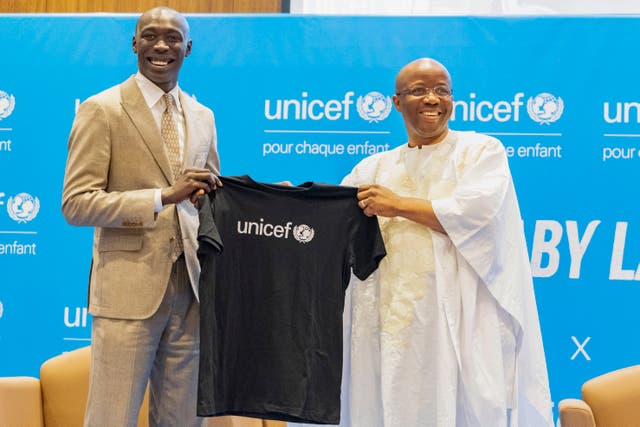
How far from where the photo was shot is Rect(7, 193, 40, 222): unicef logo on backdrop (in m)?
4.75

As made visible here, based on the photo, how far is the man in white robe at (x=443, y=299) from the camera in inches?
119

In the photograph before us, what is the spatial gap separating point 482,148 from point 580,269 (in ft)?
4.82

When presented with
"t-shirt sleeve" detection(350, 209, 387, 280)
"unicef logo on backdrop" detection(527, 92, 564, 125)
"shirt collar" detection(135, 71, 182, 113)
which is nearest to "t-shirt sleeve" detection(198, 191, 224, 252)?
"shirt collar" detection(135, 71, 182, 113)

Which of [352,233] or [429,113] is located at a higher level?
[429,113]

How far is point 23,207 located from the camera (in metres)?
4.76

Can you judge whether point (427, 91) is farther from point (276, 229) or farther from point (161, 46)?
point (161, 46)

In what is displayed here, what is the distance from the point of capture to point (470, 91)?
442 cm

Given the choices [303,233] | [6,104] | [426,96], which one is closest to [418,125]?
[426,96]

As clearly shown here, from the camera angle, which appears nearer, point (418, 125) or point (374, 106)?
point (418, 125)

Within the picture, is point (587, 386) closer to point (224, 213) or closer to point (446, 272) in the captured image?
point (446, 272)

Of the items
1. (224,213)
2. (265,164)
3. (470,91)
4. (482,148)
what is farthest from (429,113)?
(265,164)

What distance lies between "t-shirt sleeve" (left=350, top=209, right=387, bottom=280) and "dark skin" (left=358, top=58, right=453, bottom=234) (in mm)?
50

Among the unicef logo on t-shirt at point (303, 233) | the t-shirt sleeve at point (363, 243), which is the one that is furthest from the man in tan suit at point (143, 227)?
the t-shirt sleeve at point (363, 243)

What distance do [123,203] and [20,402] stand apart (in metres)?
1.31
